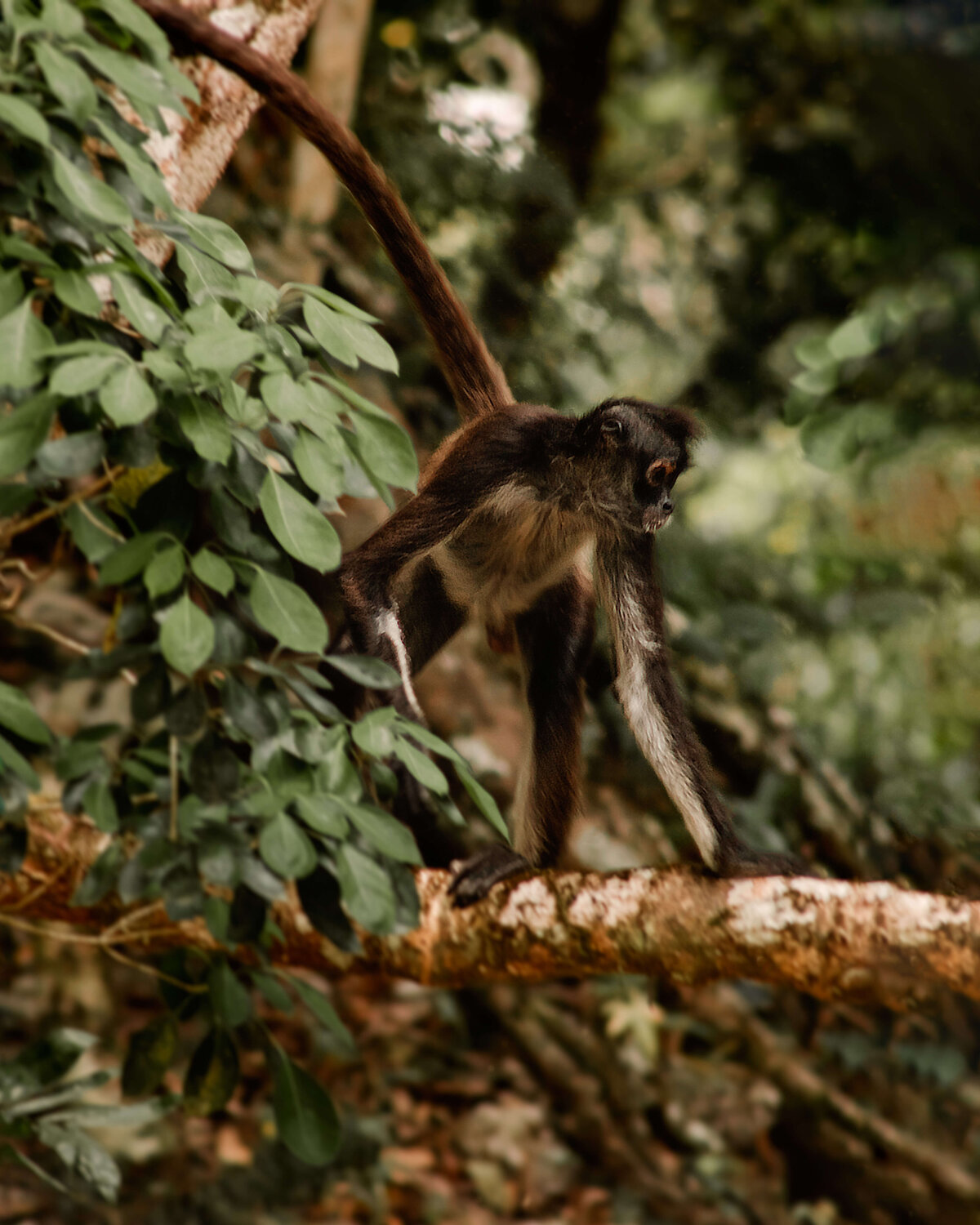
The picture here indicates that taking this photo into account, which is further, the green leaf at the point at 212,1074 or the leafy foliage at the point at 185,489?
the green leaf at the point at 212,1074

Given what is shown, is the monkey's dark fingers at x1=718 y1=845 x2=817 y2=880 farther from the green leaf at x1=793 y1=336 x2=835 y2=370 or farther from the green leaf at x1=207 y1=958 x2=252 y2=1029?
the green leaf at x1=793 y1=336 x2=835 y2=370

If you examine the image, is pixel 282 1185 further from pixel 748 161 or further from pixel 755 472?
pixel 748 161

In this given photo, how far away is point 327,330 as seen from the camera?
1362 millimetres

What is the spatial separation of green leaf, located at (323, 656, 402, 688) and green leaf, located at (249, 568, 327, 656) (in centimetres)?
24

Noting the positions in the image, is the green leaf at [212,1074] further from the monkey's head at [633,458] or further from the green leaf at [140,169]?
the monkey's head at [633,458]

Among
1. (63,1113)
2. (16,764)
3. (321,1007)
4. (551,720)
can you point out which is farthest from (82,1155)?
(551,720)

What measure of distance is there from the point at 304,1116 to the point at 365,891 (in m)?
0.46

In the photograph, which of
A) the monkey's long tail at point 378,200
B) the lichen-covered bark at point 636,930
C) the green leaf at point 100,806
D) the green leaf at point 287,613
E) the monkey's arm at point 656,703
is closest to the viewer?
the green leaf at point 287,613

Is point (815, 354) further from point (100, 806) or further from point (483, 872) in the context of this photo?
point (100, 806)

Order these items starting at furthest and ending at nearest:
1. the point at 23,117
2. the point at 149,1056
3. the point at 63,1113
Result: the point at 63,1113 → the point at 149,1056 → the point at 23,117

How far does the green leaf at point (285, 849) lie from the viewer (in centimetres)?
134

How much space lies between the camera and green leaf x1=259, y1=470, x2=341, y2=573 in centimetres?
131

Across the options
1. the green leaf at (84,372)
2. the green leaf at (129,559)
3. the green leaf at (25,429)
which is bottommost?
the green leaf at (129,559)

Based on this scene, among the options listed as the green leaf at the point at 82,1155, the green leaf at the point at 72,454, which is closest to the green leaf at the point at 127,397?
the green leaf at the point at 72,454
